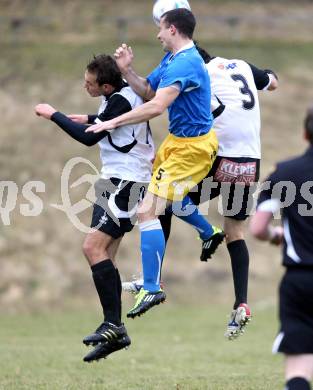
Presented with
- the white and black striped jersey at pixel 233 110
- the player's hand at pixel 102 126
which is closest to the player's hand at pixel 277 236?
the player's hand at pixel 102 126

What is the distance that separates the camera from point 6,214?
20.1 meters

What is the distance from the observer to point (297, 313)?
5.91m

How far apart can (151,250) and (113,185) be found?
67 cm

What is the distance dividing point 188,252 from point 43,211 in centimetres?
316

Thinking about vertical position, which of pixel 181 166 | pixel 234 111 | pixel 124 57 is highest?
pixel 124 57

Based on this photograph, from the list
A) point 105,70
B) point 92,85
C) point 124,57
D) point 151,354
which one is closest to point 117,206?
point 92,85

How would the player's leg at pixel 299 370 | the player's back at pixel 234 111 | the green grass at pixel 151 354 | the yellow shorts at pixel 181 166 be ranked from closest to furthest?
1. the player's leg at pixel 299 370
2. the yellow shorts at pixel 181 166
3. the player's back at pixel 234 111
4. the green grass at pixel 151 354

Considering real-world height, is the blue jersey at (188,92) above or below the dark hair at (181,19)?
below

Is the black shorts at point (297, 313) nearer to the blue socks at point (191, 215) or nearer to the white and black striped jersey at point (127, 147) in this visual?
the blue socks at point (191, 215)

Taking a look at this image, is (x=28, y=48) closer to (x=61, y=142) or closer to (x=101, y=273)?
(x=61, y=142)

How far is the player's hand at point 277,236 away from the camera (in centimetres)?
592

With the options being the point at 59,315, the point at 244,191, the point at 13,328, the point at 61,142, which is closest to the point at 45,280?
the point at 59,315

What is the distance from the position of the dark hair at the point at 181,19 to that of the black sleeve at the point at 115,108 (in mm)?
763

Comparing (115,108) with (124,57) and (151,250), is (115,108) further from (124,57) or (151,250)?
(151,250)
